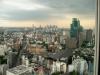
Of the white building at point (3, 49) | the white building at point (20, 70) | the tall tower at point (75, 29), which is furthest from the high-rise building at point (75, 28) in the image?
the white building at point (3, 49)

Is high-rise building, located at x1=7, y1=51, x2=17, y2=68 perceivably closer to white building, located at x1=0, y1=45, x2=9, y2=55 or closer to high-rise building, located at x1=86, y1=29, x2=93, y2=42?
white building, located at x1=0, y1=45, x2=9, y2=55

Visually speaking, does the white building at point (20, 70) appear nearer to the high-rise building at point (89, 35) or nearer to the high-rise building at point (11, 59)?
the high-rise building at point (11, 59)

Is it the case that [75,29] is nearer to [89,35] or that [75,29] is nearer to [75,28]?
[75,28]

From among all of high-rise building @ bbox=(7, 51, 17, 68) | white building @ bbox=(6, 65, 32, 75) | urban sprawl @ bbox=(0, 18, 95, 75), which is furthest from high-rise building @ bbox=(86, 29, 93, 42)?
high-rise building @ bbox=(7, 51, 17, 68)

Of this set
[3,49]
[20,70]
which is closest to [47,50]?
[20,70]

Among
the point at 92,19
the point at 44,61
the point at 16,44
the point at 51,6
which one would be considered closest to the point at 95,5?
the point at 92,19

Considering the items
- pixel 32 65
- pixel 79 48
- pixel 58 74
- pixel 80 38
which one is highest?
pixel 80 38

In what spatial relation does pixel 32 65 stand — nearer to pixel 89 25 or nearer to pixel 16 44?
pixel 16 44
